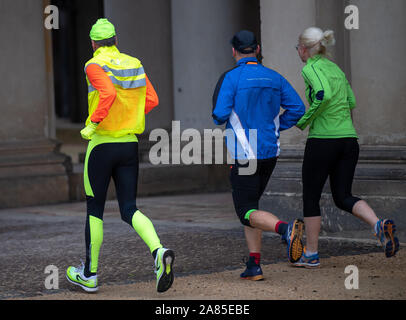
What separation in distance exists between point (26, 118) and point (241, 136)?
5.82 meters

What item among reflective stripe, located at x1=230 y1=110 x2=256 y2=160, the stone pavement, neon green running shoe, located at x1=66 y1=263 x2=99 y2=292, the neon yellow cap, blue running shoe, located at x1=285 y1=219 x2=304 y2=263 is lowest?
the stone pavement

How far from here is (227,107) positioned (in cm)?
577

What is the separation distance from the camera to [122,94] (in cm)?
572

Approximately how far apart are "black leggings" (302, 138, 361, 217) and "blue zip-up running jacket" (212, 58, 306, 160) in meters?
0.54

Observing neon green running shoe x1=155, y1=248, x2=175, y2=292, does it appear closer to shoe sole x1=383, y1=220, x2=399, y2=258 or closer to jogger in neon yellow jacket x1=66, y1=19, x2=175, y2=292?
jogger in neon yellow jacket x1=66, y1=19, x2=175, y2=292

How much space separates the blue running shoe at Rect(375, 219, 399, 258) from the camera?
19.4ft

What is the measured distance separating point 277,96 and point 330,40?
73 cm

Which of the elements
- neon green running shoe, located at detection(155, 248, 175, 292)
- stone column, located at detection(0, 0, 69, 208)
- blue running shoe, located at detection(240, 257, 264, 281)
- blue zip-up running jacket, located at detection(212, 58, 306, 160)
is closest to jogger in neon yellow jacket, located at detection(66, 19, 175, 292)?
neon green running shoe, located at detection(155, 248, 175, 292)

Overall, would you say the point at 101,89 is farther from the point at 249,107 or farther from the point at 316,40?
the point at 316,40

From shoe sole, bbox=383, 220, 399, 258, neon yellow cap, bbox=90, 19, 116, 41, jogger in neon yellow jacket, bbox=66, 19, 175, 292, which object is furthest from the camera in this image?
shoe sole, bbox=383, 220, 399, 258

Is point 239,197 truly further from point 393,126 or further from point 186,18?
point 186,18

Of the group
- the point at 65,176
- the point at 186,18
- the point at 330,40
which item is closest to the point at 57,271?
the point at 330,40

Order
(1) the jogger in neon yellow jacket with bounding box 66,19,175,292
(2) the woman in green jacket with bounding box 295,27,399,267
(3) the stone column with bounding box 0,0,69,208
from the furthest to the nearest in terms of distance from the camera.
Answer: (3) the stone column with bounding box 0,0,69,208
(2) the woman in green jacket with bounding box 295,27,399,267
(1) the jogger in neon yellow jacket with bounding box 66,19,175,292

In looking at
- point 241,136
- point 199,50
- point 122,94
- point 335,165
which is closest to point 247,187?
point 241,136
